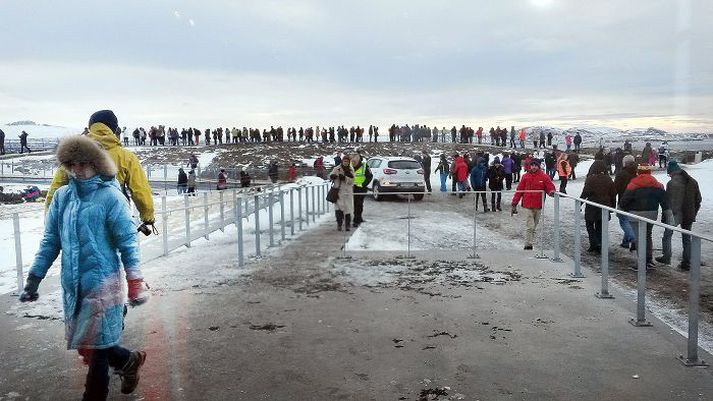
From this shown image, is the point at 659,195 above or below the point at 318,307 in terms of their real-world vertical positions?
above

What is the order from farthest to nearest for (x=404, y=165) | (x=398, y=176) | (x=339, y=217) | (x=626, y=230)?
1. (x=404, y=165)
2. (x=398, y=176)
3. (x=339, y=217)
4. (x=626, y=230)

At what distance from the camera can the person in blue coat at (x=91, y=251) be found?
11.4 ft

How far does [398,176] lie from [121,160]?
16.6 metres

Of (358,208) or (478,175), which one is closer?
(358,208)

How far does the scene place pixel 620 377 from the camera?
13.8 feet

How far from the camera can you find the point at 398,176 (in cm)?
2088

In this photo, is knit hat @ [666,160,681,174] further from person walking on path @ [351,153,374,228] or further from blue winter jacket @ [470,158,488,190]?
blue winter jacket @ [470,158,488,190]

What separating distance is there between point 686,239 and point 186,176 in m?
24.6

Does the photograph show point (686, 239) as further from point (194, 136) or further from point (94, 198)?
point (194, 136)

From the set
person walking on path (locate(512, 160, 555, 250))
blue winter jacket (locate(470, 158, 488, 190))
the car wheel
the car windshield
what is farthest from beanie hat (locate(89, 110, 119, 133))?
the car windshield

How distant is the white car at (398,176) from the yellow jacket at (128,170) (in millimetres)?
16008

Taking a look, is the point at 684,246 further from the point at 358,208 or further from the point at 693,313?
the point at 358,208

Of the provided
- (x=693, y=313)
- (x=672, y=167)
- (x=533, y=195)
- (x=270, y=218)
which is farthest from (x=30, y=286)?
(x=672, y=167)

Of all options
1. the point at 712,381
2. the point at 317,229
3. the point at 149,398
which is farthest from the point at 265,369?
the point at 317,229
